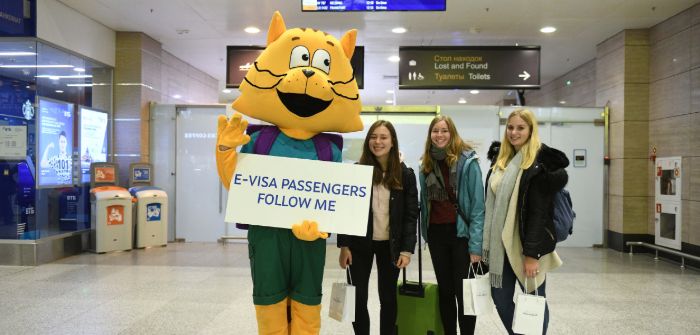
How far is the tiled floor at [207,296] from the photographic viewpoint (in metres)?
3.92

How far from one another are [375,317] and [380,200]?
168 cm

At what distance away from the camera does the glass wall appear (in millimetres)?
6336

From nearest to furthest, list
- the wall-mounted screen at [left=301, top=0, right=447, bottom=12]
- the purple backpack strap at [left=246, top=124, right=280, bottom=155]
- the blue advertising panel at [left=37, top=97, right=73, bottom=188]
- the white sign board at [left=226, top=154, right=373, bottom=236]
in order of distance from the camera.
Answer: the white sign board at [left=226, top=154, right=373, bottom=236] → the purple backpack strap at [left=246, top=124, right=280, bottom=155] → the wall-mounted screen at [left=301, top=0, right=447, bottom=12] → the blue advertising panel at [left=37, top=97, right=73, bottom=188]

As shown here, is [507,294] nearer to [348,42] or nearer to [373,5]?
[348,42]

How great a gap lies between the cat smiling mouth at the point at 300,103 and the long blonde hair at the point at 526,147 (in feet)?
3.59

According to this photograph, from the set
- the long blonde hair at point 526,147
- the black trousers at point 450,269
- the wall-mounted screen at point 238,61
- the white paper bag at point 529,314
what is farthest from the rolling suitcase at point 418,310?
the wall-mounted screen at point 238,61

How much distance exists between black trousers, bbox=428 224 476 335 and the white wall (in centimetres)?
600

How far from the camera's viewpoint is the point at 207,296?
480 centimetres

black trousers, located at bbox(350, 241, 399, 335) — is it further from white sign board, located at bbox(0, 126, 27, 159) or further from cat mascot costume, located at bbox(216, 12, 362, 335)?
white sign board, located at bbox(0, 126, 27, 159)

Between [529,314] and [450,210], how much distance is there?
0.71 meters

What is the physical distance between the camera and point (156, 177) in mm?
8570

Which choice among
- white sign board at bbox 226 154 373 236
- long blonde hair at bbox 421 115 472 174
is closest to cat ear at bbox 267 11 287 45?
white sign board at bbox 226 154 373 236

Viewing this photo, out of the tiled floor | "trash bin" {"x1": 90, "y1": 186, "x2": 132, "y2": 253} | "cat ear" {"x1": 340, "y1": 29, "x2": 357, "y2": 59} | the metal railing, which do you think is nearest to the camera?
"cat ear" {"x1": 340, "y1": 29, "x2": 357, "y2": 59}

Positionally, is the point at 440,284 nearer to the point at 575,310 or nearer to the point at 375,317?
the point at 375,317
